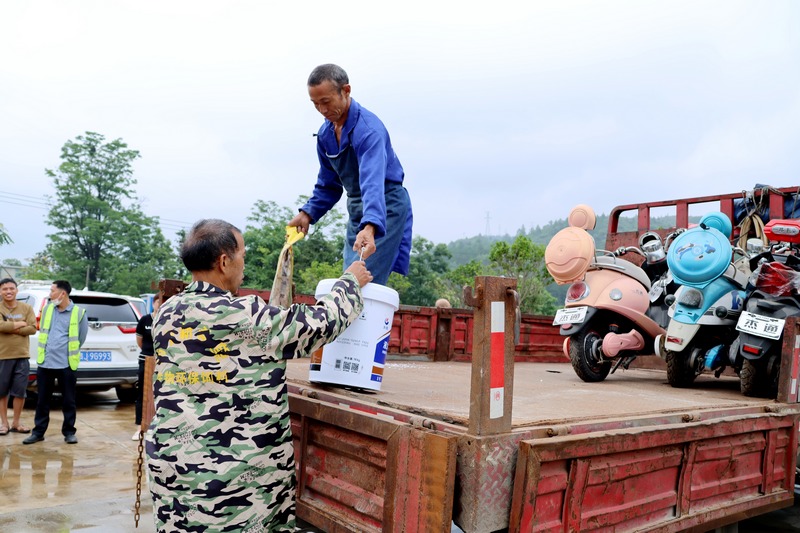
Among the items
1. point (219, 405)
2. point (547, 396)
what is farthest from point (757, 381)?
point (219, 405)

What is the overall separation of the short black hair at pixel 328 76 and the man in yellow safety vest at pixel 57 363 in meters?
4.49

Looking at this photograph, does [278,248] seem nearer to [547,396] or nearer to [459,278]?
[459,278]

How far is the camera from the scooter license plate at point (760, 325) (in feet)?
10.1

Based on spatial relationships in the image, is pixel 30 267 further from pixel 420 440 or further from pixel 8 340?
pixel 420 440

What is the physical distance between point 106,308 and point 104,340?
1.55 feet

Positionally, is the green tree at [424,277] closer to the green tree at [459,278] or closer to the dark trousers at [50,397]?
the green tree at [459,278]

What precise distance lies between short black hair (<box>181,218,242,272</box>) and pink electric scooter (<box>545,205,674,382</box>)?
7.72 ft

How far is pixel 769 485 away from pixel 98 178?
39490 mm

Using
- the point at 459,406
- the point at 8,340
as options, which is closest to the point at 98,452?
the point at 8,340

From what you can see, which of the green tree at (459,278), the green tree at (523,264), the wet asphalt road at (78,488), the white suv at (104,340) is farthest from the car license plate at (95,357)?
the green tree at (459,278)

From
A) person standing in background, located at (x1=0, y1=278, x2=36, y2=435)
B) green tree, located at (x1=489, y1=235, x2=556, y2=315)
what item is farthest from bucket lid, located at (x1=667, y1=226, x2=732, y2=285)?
green tree, located at (x1=489, y1=235, x2=556, y2=315)

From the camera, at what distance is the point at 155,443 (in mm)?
1822

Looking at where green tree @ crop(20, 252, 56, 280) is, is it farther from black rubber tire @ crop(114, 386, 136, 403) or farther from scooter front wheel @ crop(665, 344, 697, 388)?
scooter front wheel @ crop(665, 344, 697, 388)

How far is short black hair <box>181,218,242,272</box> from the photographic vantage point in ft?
6.19
